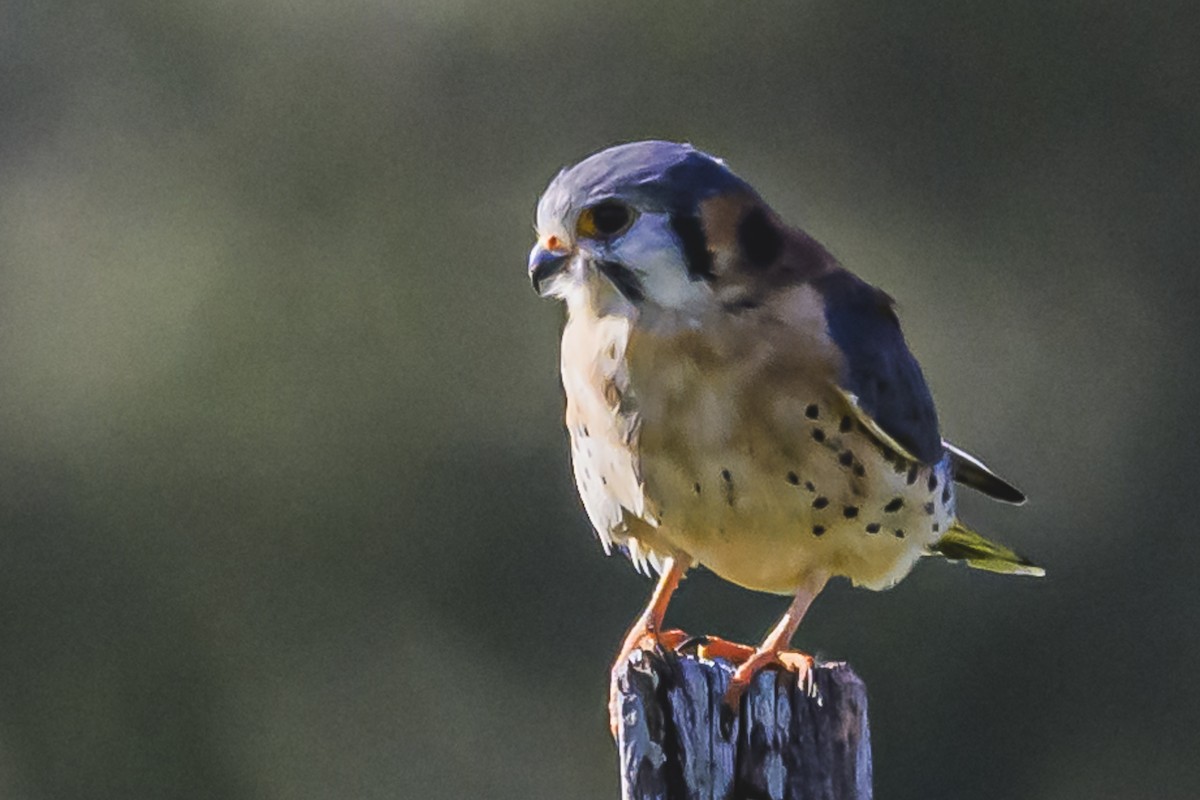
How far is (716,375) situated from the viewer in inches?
151

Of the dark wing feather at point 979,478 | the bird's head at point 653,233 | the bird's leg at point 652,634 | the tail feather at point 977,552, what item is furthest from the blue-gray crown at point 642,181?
the tail feather at point 977,552

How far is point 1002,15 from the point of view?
41.5 ft

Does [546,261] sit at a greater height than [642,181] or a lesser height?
lesser

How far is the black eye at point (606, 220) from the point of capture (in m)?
3.80

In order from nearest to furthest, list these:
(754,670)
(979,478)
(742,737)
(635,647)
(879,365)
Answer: (742,737)
(754,670)
(635,647)
(879,365)
(979,478)

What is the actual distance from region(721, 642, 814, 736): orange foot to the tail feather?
89 centimetres

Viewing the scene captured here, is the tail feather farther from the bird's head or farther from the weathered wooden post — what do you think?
the weathered wooden post

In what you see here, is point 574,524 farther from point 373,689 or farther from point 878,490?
point 878,490

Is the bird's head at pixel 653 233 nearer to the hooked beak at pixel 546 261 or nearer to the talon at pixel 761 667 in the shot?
the hooked beak at pixel 546 261

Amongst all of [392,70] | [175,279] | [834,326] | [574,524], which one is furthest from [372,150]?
[834,326]

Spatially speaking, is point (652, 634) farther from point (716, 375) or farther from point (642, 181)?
point (642, 181)

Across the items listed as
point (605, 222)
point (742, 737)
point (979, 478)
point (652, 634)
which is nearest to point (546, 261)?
point (605, 222)

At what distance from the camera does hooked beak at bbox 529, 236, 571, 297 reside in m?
3.82

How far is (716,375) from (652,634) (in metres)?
0.43
